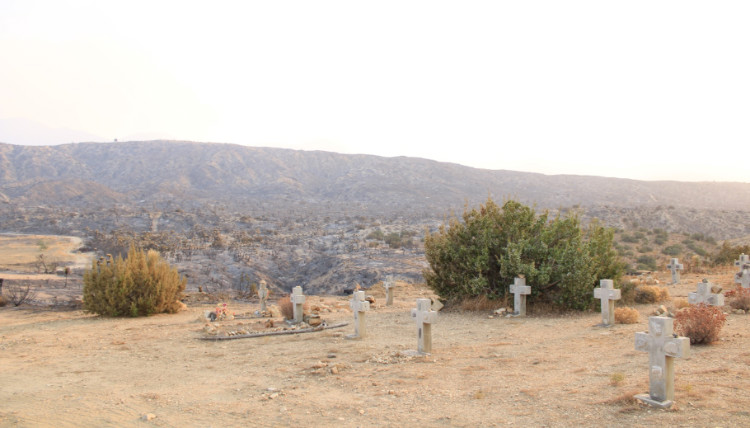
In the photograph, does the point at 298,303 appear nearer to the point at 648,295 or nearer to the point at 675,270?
the point at 648,295

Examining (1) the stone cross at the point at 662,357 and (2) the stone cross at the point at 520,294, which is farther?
(2) the stone cross at the point at 520,294

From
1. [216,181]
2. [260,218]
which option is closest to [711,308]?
[260,218]

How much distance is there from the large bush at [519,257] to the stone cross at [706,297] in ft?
10.0

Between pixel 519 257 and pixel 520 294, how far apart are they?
94cm

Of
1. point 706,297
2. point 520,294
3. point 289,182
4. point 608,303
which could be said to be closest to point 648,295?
point 608,303

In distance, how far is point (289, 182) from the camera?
8475 cm

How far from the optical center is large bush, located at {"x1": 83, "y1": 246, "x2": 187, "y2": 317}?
49.8 ft

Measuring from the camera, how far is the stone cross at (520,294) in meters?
13.0

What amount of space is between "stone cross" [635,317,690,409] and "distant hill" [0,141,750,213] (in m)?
58.2

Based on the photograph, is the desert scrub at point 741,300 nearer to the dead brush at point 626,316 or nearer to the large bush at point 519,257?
the dead brush at point 626,316

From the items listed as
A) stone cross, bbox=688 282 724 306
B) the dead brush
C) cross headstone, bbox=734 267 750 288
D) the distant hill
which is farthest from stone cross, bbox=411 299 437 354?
the distant hill

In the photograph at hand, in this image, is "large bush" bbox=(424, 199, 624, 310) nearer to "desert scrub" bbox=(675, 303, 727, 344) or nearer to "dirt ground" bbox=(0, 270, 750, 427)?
"dirt ground" bbox=(0, 270, 750, 427)

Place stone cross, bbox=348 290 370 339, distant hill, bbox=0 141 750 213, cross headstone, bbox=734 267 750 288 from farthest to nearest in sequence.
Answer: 1. distant hill, bbox=0 141 750 213
2. cross headstone, bbox=734 267 750 288
3. stone cross, bbox=348 290 370 339

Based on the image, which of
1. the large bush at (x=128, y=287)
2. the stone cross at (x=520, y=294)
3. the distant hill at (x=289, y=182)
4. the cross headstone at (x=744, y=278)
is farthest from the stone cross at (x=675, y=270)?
the distant hill at (x=289, y=182)
